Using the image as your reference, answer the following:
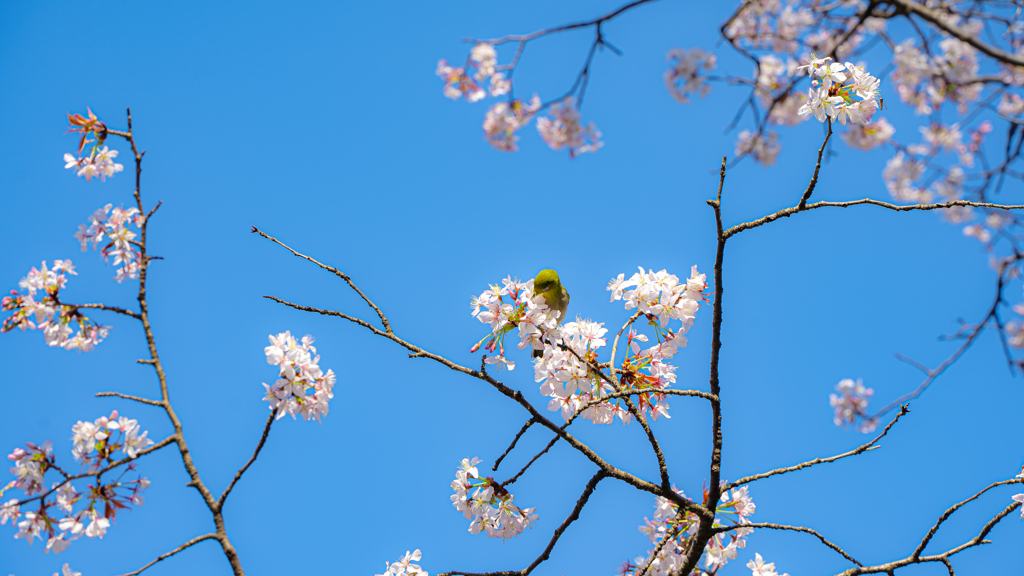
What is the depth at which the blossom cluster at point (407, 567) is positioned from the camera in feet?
10.1

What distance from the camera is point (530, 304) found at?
262cm

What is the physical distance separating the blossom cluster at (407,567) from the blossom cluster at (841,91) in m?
2.89

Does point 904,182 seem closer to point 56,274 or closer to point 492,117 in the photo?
point 492,117

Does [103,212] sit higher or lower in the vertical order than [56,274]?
higher

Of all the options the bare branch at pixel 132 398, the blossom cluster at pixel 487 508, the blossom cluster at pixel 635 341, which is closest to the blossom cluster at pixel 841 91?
the blossom cluster at pixel 635 341

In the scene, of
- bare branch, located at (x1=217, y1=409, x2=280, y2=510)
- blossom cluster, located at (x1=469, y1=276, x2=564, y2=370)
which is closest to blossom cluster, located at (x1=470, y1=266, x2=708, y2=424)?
blossom cluster, located at (x1=469, y1=276, x2=564, y2=370)

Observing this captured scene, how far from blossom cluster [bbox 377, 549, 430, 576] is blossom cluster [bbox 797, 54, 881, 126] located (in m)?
2.89

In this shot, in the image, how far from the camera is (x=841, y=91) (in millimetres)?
2381

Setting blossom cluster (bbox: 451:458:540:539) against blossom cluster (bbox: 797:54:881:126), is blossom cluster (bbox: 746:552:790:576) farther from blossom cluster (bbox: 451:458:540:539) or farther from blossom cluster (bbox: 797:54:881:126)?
Answer: blossom cluster (bbox: 797:54:881:126)

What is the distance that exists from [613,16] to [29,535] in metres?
3.89

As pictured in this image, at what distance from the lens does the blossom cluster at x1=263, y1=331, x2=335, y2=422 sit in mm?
2492

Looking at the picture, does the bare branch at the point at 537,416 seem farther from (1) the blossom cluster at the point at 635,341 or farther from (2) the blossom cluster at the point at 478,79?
(2) the blossom cluster at the point at 478,79

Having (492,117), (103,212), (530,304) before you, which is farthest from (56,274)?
(492,117)

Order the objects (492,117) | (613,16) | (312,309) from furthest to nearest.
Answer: (492,117), (613,16), (312,309)
